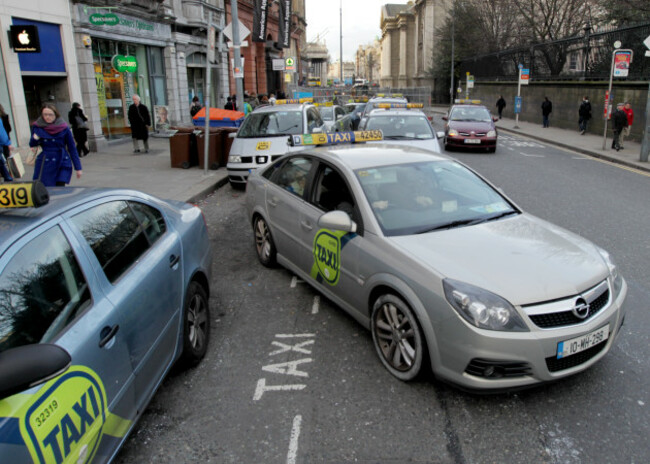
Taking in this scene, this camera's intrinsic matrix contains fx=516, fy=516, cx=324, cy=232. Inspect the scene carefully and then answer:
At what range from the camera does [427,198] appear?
4480mm

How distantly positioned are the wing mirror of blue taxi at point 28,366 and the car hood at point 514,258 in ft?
7.42

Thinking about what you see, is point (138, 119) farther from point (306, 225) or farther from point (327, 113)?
point (306, 225)

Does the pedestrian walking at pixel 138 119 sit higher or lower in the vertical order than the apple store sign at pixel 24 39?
lower

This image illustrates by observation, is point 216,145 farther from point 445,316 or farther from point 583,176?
point 445,316

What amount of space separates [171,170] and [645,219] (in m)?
10.6

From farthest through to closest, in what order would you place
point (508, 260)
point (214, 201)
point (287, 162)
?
point (214, 201)
point (287, 162)
point (508, 260)

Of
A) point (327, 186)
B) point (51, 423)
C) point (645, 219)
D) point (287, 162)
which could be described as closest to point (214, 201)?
point (287, 162)

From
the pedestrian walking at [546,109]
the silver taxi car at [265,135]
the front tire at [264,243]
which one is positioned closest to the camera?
the front tire at [264,243]

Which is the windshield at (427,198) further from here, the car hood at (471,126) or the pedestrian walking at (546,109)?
the pedestrian walking at (546,109)

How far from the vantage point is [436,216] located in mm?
4266

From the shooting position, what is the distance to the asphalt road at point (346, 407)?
304 centimetres

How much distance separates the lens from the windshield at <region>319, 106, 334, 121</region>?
1989 cm

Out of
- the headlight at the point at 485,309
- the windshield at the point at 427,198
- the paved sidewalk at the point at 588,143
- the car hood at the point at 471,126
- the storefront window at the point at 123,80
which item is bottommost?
the paved sidewalk at the point at 588,143

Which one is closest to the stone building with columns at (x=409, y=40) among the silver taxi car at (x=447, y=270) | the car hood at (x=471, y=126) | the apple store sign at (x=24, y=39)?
the car hood at (x=471, y=126)
